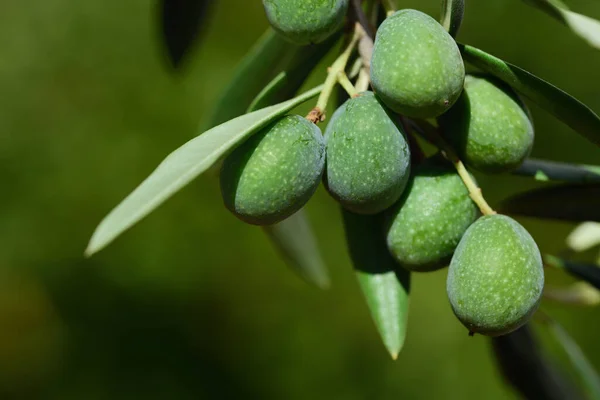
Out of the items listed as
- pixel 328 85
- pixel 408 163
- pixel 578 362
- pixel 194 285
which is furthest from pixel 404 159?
pixel 194 285

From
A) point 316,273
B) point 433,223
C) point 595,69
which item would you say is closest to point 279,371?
point 316,273

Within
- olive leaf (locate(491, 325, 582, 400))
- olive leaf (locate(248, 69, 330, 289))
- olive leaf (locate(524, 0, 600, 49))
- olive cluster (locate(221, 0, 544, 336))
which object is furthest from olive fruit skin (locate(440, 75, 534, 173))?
olive leaf (locate(248, 69, 330, 289))

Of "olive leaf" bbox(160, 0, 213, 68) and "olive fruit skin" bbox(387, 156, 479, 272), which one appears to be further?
"olive leaf" bbox(160, 0, 213, 68)

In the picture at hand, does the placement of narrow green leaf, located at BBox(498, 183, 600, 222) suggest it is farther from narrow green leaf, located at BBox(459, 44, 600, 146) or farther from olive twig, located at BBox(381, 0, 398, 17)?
olive twig, located at BBox(381, 0, 398, 17)

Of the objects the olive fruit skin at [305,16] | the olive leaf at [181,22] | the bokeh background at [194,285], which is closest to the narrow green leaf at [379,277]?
the olive fruit skin at [305,16]

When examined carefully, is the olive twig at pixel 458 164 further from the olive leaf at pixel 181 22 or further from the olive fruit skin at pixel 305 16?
the olive leaf at pixel 181 22

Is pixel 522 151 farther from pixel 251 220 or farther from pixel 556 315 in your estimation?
pixel 556 315

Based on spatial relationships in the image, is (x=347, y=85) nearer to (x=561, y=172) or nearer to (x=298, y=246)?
(x=561, y=172)
